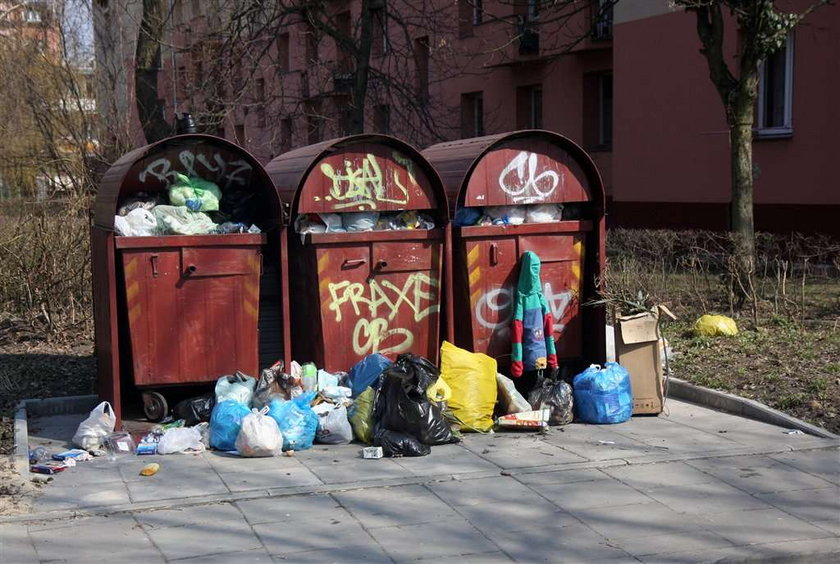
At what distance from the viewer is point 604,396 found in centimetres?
754

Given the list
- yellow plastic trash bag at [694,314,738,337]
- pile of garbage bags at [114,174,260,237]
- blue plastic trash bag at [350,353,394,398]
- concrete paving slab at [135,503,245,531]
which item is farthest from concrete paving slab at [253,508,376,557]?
yellow plastic trash bag at [694,314,738,337]

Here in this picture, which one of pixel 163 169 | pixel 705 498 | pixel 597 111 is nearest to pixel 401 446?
pixel 705 498

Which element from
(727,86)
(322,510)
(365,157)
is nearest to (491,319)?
(365,157)

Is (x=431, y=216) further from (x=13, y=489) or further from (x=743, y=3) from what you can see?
(x=743, y=3)

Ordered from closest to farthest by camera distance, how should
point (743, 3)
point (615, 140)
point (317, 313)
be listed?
point (317, 313), point (743, 3), point (615, 140)

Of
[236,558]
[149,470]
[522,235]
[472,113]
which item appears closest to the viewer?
[236,558]

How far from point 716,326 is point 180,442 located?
5.60 m

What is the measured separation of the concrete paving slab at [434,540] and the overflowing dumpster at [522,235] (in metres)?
2.82

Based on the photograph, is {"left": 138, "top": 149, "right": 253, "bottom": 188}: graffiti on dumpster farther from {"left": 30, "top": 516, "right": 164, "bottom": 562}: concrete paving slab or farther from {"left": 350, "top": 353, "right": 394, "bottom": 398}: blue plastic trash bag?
{"left": 30, "top": 516, "right": 164, "bottom": 562}: concrete paving slab

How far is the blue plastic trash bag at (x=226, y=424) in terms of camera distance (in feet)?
22.5

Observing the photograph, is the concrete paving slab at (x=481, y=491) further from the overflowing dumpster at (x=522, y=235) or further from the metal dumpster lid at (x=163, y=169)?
the metal dumpster lid at (x=163, y=169)

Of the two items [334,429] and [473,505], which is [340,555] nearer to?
[473,505]

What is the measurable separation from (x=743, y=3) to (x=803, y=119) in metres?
5.33

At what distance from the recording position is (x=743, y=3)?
11688 millimetres
